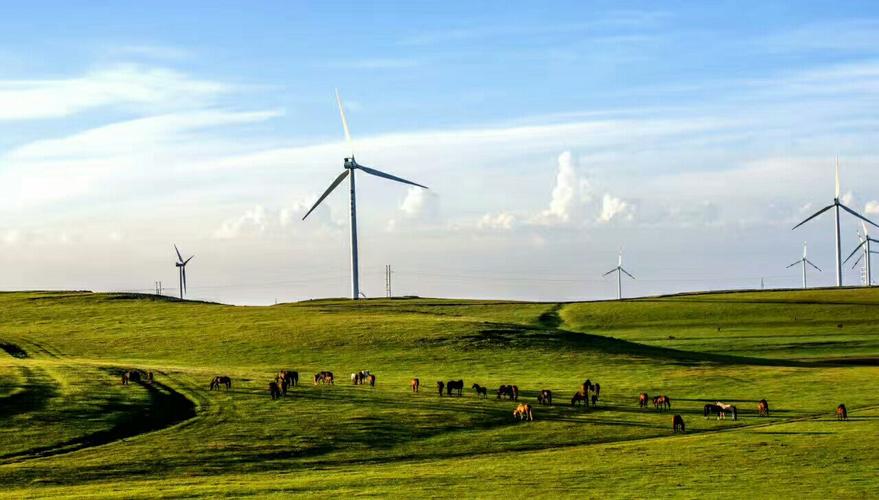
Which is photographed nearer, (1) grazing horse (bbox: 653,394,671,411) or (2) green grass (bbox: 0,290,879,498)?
(2) green grass (bbox: 0,290,879,498)

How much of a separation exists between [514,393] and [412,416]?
26.6ft

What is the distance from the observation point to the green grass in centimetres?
3859

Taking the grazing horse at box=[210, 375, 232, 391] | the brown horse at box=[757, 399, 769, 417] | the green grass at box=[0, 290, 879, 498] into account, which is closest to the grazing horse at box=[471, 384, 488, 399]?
the green grass at box=[0, 290, 879, 498]

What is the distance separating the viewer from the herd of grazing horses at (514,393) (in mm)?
52531

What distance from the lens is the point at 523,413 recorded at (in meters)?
52.5

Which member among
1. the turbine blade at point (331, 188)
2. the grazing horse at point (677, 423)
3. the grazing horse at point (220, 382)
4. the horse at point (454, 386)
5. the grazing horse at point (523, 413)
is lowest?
the grazing horse at point (677, 423)

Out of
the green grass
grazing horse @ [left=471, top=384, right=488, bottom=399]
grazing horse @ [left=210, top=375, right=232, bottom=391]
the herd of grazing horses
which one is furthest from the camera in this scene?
grazing horse @ [left=210, top=375, right=232, bottom=391]

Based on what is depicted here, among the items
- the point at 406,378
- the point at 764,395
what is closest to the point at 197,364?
the point at 406,378

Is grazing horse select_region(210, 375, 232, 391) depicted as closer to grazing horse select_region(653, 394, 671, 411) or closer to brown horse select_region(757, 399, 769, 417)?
grazing horse select_region(653, 394, 671, 411)

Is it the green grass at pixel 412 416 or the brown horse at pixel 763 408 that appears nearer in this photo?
the green grass at pixel 412 416

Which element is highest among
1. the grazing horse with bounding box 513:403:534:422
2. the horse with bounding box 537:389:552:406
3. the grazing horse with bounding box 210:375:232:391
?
the grazing horse with bounding box 210:375:232:391

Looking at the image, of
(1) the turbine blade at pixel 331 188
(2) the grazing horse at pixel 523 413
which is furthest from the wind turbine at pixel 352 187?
(2) the grazing horse at pixel 523 413

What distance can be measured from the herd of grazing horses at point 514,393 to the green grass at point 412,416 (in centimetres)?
70

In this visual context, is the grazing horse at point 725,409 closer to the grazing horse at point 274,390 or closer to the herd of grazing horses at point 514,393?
the herd of grazing horses at point 514,393
